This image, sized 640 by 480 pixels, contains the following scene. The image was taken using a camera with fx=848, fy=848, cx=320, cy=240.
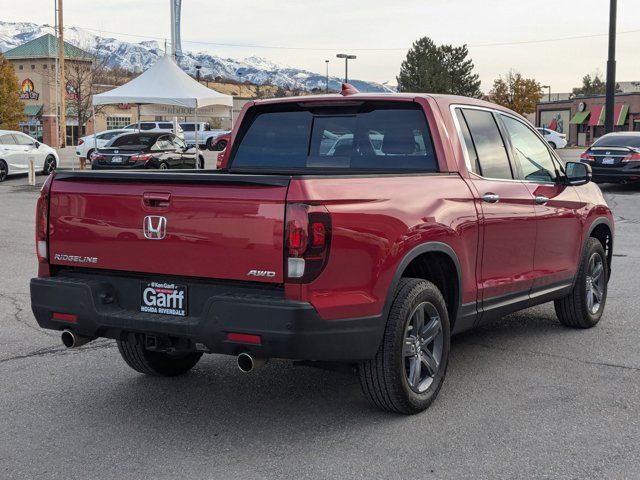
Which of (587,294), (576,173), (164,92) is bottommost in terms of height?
(587,294)

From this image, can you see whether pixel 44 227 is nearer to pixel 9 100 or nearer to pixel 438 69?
pixel 9 100

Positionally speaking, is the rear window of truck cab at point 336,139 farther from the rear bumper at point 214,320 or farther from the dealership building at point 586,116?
the dealership building at point 586,116

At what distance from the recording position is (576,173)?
6.68 metres

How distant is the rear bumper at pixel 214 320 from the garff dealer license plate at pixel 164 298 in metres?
0.03

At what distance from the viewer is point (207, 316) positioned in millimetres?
4281

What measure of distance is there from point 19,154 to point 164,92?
519 cm

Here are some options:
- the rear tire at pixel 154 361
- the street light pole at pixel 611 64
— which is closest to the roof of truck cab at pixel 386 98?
the rear tire at pixel 154 361

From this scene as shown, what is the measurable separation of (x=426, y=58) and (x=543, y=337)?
7808cm

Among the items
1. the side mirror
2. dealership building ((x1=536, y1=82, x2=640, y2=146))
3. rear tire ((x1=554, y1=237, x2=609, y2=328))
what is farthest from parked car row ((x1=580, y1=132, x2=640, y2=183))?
dealership building ((x1=536, y1=82, x2=640, y2=146))

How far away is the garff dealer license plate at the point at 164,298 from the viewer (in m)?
4.44

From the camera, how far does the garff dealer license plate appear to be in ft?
14.6

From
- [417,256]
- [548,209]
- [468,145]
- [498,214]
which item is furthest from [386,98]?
[548,209]

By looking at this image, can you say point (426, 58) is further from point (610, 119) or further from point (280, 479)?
point (280, 479)

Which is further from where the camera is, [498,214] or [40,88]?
[40,88]
